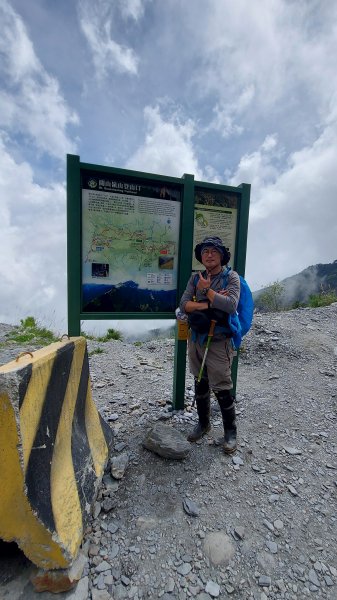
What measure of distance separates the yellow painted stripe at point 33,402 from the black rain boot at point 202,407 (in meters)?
1.83

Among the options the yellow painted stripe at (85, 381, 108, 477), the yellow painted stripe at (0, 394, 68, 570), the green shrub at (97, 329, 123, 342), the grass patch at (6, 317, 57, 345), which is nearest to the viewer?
the yellow painted stripe at (0, 394, 68, 570)

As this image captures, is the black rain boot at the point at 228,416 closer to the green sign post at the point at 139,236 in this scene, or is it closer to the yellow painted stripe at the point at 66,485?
the green sign post at the point at 139,236

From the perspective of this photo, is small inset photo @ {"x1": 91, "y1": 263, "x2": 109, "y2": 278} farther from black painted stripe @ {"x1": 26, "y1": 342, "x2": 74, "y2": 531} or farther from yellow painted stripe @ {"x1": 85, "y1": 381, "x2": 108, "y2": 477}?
yellow painted stripe @ {"x1": 85, "y1": 381, "x2": 108, "y2": 477}

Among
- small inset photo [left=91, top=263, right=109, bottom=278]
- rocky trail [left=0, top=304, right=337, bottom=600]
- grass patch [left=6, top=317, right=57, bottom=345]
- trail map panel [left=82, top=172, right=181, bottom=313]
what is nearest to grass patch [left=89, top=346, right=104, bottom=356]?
grass patch [left=6, top=317, right=57, bottom=345]

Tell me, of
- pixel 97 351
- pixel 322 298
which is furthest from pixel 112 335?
pixel 322 298

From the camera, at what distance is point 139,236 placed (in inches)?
140

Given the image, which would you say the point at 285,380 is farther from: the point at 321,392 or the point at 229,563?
the point at 229,563

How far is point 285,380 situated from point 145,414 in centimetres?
261

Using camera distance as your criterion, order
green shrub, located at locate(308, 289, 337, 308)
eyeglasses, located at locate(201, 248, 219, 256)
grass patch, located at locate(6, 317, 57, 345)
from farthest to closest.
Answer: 1. green shrub, located at locate(308, 289, 337, 308)
2. grass patch, located at locate(6, 317, 57, 345)
3. eyeglasses, located at locate(201, 248, 219, 256)

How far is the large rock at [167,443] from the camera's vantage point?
2.82 meters

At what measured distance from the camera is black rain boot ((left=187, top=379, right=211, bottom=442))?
10.7ft

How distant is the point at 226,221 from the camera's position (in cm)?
391

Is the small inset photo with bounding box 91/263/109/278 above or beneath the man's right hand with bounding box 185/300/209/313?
above

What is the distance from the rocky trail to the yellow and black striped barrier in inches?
10.4
